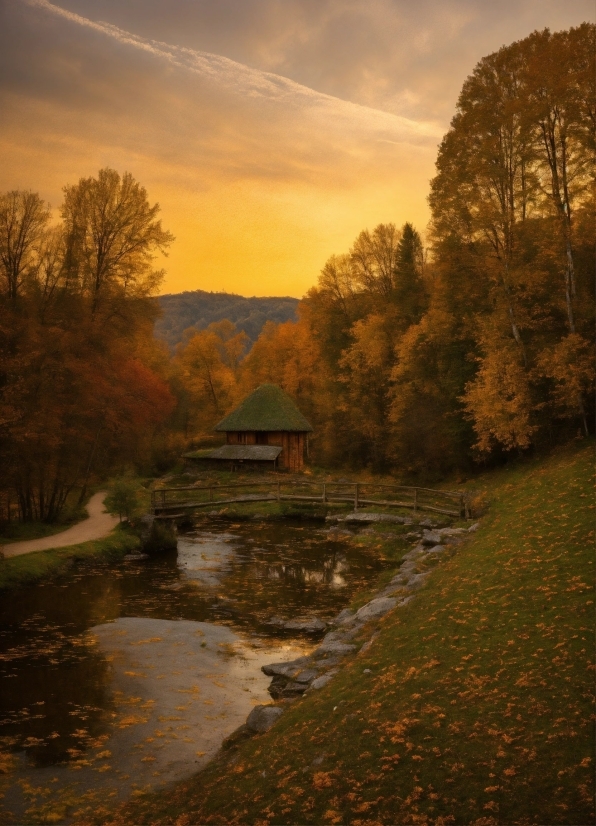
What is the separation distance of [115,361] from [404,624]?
827 inches

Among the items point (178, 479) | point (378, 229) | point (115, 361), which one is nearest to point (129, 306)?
point (115, 361)

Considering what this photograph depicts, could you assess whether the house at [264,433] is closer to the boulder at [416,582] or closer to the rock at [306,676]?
the boulder at [416,582]

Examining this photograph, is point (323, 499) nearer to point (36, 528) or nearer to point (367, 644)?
point (36, 528)

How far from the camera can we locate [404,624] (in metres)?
12.1

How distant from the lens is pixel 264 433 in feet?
154

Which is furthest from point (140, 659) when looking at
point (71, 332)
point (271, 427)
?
point (271, 427)

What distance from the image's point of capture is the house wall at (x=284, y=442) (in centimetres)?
4650

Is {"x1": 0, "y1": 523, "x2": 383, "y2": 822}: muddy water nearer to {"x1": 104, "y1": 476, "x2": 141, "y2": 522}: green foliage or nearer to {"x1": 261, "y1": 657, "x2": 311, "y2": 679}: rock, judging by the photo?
{"x1": 261, "y1": 657, "x2": 311, "y2": 679}: rock

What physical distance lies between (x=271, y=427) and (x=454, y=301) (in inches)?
707

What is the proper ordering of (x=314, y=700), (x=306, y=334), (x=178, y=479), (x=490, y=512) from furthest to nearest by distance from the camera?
(x=306, y=334) → (x=178, y=479) → (x=490, y=512) → (x=314, y=700)

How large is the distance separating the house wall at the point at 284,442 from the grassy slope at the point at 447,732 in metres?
34.2

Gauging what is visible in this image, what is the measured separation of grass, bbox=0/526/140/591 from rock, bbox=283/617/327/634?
27.1 feet

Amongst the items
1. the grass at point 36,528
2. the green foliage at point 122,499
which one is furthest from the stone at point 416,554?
the grass at point 36,528

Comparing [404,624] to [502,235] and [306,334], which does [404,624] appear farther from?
[306,334]
